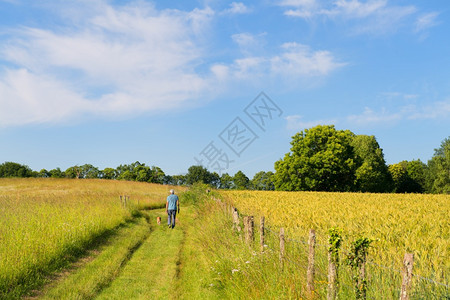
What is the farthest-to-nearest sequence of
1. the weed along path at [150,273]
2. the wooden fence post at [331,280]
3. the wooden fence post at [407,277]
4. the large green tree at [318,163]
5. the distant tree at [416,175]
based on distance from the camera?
the distant tree at [416,175]
the large green tree at [318,163]
the weed along path at [150,273]
the wooden fence post at [331,280]
the wooden fence post at [407,277]

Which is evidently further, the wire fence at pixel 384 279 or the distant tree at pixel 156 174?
the distant tree at pixel 156 174

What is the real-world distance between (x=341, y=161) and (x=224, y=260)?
170 ft

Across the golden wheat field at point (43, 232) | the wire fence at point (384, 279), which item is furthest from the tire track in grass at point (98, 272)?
the wire fence at point (384, 279)

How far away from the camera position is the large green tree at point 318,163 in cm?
5519

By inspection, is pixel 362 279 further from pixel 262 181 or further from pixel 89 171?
pixel 89 171

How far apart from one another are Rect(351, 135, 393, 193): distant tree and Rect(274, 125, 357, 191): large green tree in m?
1.60

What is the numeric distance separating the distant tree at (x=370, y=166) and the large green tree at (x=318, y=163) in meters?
1.60

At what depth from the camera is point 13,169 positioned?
116 m

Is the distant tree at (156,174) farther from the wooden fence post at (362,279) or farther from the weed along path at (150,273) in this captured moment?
the wooden fence post at (362,279)

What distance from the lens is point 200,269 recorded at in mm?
10117

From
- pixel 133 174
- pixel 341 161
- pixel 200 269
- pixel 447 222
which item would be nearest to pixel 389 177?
pixel 341 161

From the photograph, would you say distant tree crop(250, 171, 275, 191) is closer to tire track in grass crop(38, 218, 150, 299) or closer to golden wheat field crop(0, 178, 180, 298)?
golden wheat field crop(0, 178, 180, 298)

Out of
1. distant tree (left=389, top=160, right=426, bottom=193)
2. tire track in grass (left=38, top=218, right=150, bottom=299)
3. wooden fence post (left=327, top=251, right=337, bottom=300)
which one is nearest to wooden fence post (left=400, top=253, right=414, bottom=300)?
wooden fence post (left=327, top=251, right=337, bottom=300)

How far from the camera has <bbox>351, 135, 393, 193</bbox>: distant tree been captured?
58.0 meters
